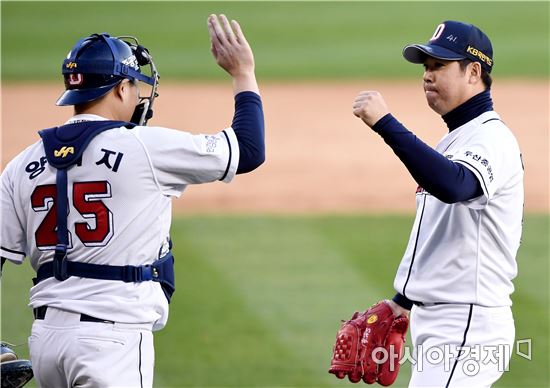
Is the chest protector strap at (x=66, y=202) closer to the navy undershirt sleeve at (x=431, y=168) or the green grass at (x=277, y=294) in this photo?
the navy undershirt sleeve at (x=431, y=168)

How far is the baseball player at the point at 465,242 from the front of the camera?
4105mm

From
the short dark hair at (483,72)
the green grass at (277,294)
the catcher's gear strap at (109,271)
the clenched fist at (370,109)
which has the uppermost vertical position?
the short dark hair at (483,72)

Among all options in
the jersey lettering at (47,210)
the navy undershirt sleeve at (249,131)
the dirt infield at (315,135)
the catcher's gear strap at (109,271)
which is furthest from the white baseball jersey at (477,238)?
the dirt infield at (315,135)

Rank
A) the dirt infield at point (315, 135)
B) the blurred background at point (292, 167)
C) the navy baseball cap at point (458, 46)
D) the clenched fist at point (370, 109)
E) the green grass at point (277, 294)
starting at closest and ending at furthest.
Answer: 1. the clenched fist at point (370, 109)
2. the navy baseball cap at point (458, 46)
3. the green grass at point (277, 294)
4. the blurred background at point (292, 167)
5. the dirt infield at point (315, 135)

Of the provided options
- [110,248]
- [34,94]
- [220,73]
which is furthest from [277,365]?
[220,73]

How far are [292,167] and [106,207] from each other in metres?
10.9

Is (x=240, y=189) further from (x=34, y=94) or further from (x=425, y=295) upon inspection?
(x=425, y=295)

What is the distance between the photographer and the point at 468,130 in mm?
4340

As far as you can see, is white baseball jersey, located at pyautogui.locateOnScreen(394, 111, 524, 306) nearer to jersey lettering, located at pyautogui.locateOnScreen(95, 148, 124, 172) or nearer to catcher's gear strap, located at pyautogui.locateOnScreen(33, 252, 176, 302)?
catcher's gear strap, located at pyautogui.locateOnScreen(33, 252, 176, 302)

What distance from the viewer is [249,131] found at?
12.7ft

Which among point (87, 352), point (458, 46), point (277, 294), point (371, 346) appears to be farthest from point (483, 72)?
point (277, 294)

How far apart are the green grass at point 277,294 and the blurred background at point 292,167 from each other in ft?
0.07

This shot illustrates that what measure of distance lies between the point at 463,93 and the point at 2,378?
2.22 metres

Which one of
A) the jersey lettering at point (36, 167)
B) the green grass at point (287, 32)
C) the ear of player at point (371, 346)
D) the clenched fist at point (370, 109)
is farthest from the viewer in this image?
the green grass at point (287, 32)
